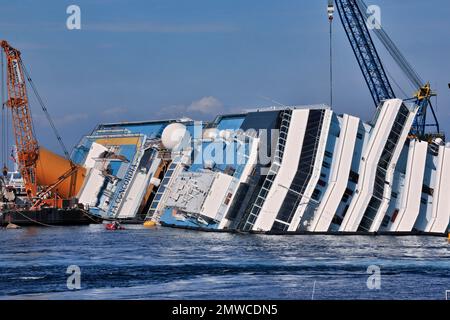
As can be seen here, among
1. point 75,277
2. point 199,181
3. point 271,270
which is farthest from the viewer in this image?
point 199,181

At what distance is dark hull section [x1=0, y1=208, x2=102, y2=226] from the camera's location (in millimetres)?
116375

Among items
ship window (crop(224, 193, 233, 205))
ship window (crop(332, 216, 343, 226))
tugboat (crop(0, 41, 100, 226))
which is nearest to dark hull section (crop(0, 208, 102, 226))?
tugboat (crop(0, 41, 100, 226))

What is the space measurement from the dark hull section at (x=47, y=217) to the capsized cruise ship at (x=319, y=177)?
27.5m

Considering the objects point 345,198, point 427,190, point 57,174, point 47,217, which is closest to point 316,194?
point 345,198

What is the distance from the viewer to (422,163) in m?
87.2

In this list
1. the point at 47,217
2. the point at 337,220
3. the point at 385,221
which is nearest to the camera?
the point at 337,220

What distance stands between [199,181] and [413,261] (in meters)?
38.5

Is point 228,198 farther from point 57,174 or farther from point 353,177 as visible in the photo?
point 57,174

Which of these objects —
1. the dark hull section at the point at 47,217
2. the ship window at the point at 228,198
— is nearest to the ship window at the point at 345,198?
the ship window at the point at 228,198

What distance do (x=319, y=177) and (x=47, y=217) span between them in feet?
162

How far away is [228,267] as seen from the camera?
50.7 meters

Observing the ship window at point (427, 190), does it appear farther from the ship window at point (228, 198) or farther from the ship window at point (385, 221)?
the ship window at point (228, 198)

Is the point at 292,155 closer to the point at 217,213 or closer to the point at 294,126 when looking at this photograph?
the point at 294,126
